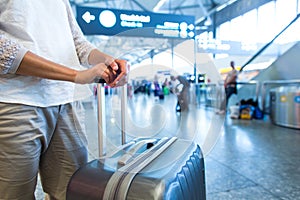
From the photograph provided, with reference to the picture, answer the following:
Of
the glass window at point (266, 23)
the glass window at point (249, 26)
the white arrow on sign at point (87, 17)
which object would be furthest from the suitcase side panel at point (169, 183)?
the glass window at point (249, 26)

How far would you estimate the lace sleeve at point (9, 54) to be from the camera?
1.68ft

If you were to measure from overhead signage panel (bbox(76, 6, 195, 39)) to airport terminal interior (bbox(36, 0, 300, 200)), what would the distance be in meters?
0.01

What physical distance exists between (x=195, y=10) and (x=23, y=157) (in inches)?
471

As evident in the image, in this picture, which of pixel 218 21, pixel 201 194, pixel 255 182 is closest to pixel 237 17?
pixel 218 21

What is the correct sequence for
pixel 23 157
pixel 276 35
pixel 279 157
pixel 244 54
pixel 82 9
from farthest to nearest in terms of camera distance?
pixel 244 54, pixel 276 35, pixel 82 9, pixel 279 157, pixel 23 157

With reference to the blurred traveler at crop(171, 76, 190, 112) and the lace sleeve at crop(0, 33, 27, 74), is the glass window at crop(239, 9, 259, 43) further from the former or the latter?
the lace sleeve at crop(0, 33, 27, 74)

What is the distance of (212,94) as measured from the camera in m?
6.03

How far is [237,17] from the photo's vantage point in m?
8.90

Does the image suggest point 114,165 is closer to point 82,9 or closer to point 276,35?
point 82,9

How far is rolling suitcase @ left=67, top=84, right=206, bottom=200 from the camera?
1.86 feet

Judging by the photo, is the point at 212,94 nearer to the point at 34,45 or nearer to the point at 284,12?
the point at 284,12

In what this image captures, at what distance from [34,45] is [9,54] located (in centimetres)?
11

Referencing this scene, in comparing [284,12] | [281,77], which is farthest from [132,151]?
[284,12]

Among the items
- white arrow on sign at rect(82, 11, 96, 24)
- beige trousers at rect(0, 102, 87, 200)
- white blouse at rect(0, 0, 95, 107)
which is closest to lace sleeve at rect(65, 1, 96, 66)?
white blouse at rect(0, 0, 95, 107)
